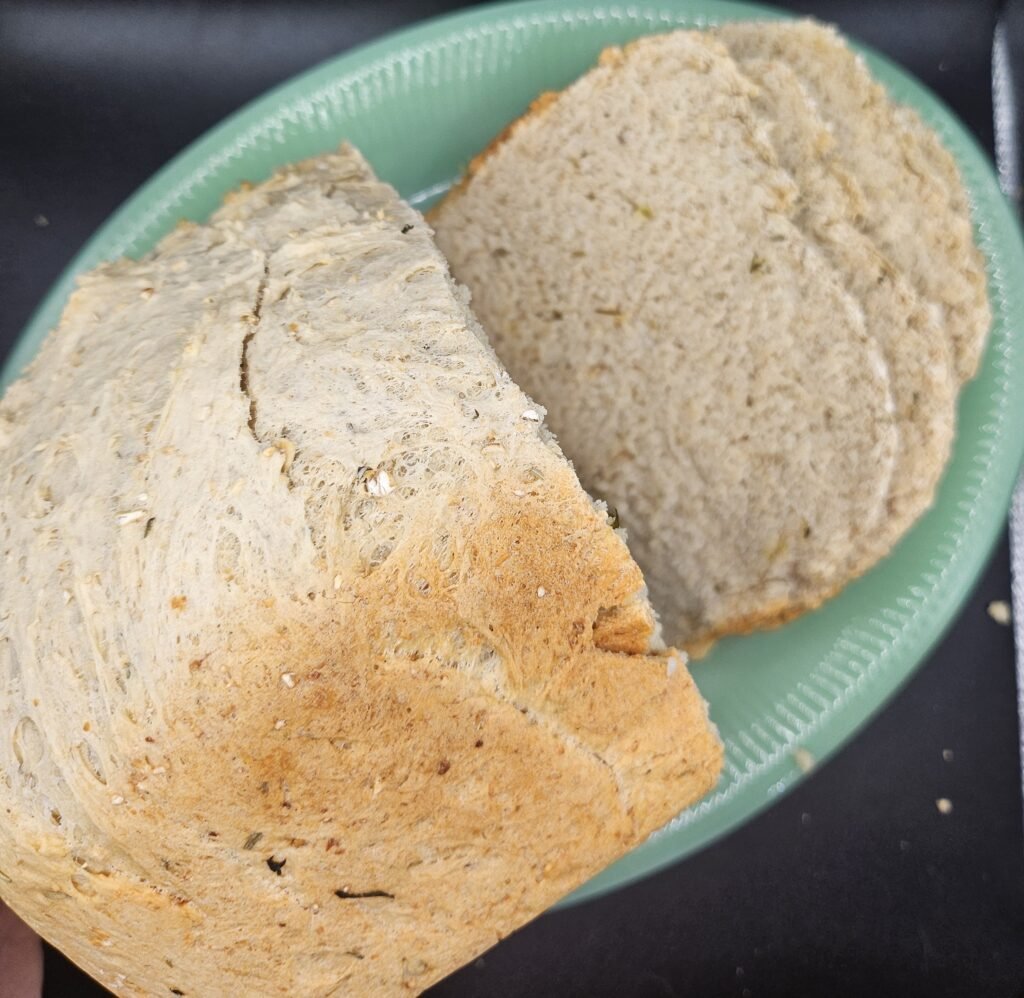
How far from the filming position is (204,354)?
161cm

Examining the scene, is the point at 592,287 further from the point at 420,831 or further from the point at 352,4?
the point at 352,4

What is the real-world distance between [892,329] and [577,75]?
1.17 meters

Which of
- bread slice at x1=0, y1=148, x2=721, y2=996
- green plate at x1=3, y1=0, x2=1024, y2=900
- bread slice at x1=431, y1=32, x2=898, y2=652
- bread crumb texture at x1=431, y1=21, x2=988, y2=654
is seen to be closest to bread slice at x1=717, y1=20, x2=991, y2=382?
bread crumb texture at x1=431, y1=21, x2=988, y2=654

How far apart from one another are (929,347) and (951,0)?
1.53 m

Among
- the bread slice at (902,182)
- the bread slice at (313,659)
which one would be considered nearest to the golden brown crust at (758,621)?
the bread slice at (313,659)

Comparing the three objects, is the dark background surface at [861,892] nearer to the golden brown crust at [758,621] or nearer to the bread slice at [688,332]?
the golden brown crust at [758,621]

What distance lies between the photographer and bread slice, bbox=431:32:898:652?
2070 millimetres

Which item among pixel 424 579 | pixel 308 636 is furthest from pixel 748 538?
pixel 308 636

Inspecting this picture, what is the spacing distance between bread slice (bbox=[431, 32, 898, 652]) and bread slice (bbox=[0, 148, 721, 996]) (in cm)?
55

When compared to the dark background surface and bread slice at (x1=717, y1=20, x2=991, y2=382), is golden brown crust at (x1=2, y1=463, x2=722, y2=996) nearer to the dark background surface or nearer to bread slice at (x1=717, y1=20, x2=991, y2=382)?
the dark background surface

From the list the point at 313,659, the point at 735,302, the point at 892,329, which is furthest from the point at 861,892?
the point at 313,659

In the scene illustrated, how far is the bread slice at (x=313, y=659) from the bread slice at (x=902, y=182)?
45.4 inches

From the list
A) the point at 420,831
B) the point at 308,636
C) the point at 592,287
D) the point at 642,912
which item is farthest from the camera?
the point at 642,912

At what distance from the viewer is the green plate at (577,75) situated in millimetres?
2139
